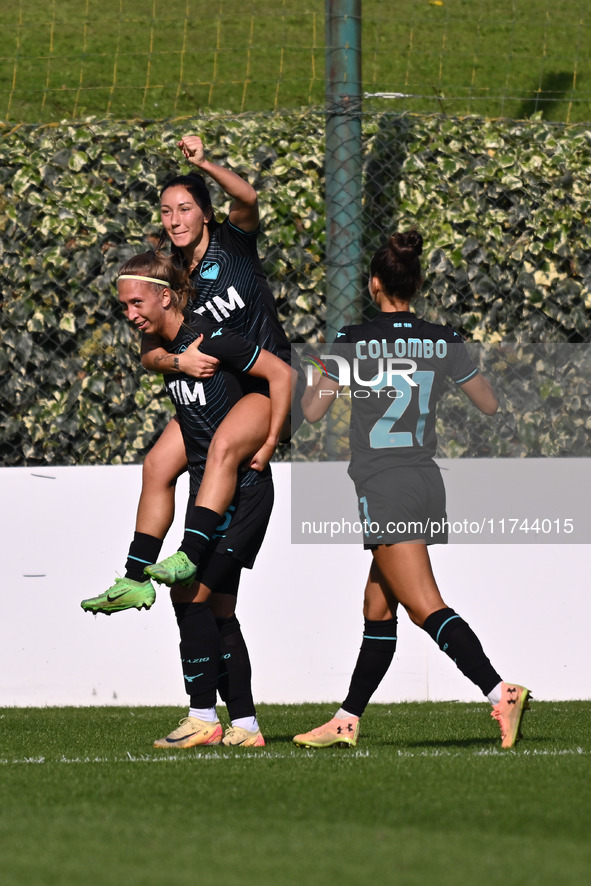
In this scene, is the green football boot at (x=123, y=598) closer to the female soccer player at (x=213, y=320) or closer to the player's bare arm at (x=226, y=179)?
the female soccer player at (x=213, y=320)

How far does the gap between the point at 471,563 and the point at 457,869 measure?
4.15 metres

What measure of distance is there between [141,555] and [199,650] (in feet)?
1.46

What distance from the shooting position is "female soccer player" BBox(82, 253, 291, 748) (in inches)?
187

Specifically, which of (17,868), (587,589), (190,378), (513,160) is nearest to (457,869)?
(17,868)

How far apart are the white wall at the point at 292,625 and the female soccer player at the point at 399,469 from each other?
1.89 m

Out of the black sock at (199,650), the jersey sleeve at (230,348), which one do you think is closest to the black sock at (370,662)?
the black sock at (199,650)

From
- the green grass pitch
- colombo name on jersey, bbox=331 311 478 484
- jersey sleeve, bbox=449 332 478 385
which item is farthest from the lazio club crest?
the green grass pitch

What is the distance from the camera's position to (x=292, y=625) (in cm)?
676

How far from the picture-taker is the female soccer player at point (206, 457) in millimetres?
4746

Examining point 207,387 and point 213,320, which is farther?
point 213,320

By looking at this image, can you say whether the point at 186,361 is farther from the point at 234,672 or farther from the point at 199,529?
the point at 234,672

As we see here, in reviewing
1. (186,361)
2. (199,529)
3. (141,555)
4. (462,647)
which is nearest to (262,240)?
(186,361)

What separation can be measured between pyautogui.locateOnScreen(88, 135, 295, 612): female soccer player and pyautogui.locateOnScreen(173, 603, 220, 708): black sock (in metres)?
0.22

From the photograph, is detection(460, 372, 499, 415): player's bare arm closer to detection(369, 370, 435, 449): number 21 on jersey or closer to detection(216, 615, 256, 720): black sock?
detection(369, 370, 435, 449): number 21 on jersey
